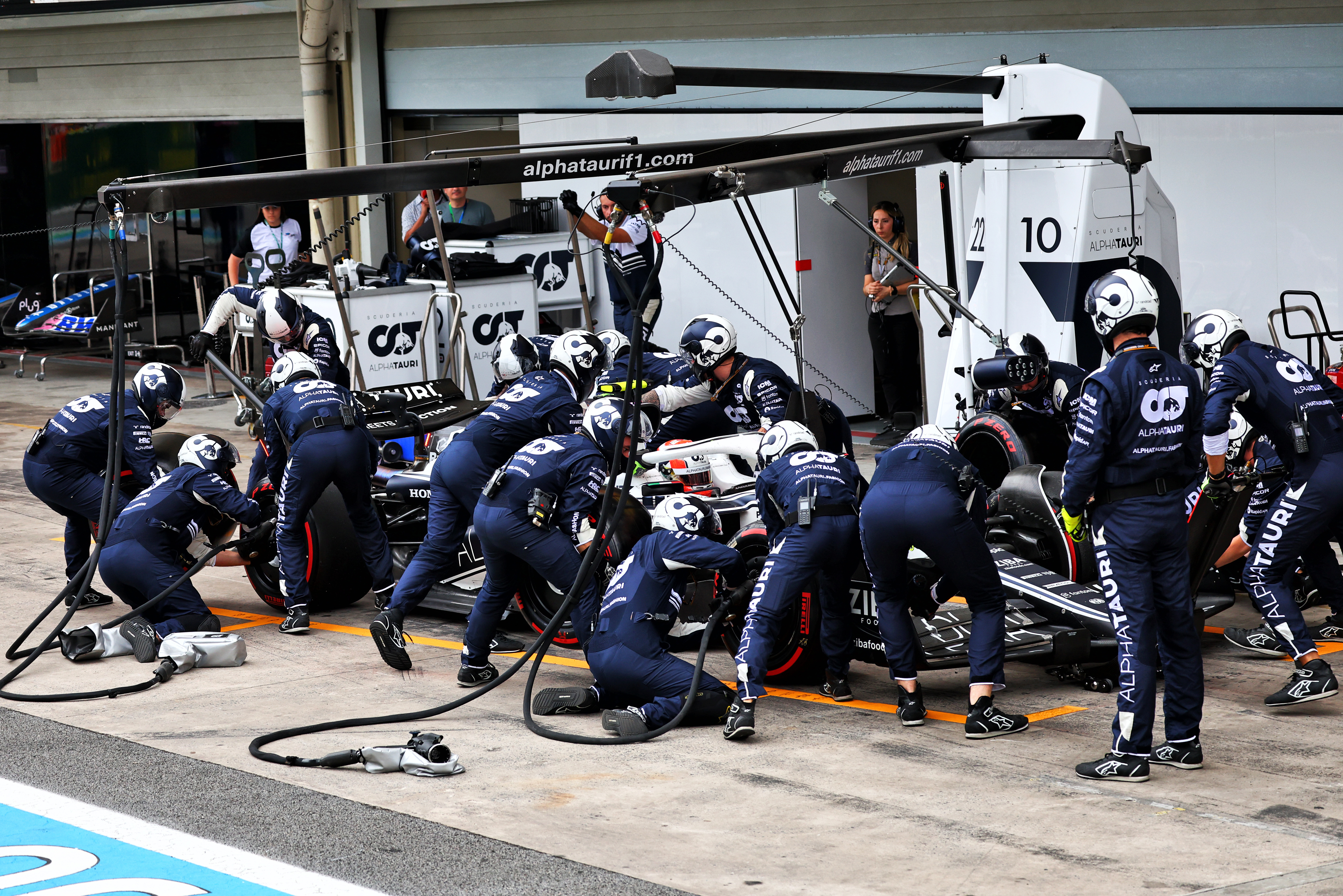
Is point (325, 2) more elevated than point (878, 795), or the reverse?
point (325, 2)

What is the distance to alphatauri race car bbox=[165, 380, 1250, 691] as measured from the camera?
8.07m

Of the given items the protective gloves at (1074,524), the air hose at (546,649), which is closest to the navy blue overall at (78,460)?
the air hose at (546,649)

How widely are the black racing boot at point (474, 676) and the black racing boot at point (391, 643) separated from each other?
40 centimetres

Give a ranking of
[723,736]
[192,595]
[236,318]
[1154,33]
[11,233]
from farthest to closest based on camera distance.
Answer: [11,233], [236,318], [1154,33], [192,595], [723,736]

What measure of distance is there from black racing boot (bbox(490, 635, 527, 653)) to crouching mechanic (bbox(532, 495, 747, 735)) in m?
1.58

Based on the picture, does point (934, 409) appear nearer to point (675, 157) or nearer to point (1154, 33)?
point (1154, 33)

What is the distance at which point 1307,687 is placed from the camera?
300 inches

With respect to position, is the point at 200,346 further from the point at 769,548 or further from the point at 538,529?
the point at 769,548

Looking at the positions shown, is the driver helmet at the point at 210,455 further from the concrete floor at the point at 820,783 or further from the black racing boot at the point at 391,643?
the black racing boot at the point at 391,643

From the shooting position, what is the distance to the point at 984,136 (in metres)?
10.9

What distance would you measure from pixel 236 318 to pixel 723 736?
455 inches

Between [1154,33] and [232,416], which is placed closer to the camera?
[1154,33]

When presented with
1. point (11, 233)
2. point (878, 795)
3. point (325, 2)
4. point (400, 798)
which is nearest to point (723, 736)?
point (878, 795)

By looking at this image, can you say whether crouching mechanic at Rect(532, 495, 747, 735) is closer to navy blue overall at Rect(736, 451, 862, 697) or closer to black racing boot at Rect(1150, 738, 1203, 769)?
navy blue overall at Rect(736, 451, 862, 697)
